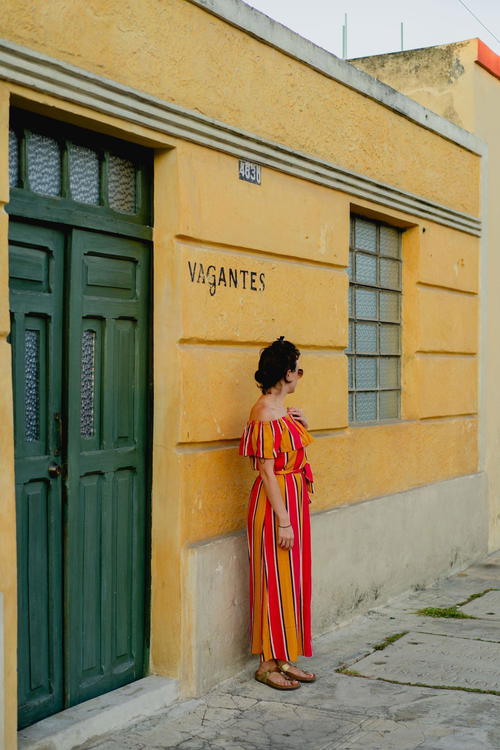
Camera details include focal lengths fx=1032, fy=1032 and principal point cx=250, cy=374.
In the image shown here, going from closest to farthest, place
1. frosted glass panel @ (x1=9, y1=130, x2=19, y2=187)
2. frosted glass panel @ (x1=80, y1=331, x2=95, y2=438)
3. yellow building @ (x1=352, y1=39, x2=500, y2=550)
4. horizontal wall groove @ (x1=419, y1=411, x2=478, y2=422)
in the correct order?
1. frosted glass panel @ (x1=9, y1=130, x2=19, y2=187)
2. frosted glass panel @ (x1=80, y1=331, x2=95, y2=438)
3. horizontal wall groove @ (x1=419, y1=411, x2=478, y2=422)
4. yellow building @ (x1=352, y1=39, x2=500, y2=550)

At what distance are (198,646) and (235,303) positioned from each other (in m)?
1.82

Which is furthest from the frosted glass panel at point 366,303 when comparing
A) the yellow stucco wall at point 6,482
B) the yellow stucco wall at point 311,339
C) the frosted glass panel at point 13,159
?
the yellow stucco wall at point 6,482

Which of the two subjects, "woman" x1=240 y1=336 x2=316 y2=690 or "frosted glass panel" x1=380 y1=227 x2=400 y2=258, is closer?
"woman" x1=240 y1=336 x2=316 y2=690

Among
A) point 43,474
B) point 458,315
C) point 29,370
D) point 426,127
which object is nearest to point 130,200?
point 29,370

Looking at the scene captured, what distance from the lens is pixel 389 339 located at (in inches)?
316

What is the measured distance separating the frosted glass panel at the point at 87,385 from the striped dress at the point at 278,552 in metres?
0.90

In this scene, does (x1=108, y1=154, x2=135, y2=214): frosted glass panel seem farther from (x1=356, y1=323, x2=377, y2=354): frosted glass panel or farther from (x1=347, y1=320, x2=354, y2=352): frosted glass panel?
(x1=356, y1=323, x2=377, y2=354): frosted glass panel

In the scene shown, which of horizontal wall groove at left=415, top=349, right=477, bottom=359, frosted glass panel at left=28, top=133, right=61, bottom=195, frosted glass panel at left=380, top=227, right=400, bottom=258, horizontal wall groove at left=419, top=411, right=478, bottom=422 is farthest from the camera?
horizontal wall groove at left=419, top=411, right=478, bottom=422

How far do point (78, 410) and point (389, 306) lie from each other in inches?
151

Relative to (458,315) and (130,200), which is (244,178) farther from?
(458,315)

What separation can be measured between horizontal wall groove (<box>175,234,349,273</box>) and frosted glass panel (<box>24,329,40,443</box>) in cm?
106

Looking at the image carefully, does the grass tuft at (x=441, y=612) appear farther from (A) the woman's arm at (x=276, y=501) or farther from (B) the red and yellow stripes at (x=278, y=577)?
(A) the woman's arm at (x=276, y=501)

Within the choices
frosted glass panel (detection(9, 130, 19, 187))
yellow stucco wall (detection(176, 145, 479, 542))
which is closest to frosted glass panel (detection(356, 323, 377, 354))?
yellow stucco wall (detection(176, 145, 479, 542))

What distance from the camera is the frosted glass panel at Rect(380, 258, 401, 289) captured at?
7859 millimetres
